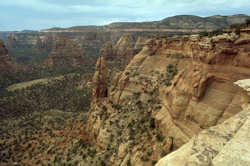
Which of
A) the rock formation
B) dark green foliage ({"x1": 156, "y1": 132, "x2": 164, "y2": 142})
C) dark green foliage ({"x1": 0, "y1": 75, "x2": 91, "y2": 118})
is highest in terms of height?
the rock formation

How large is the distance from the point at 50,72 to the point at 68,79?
82.9 feet

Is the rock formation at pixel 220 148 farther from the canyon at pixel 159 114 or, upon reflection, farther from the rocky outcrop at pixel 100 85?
the rocky outcrop at pixel 100 85

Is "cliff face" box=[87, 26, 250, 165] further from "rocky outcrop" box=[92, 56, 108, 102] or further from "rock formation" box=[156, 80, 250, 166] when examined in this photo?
"rocky outcrop" box=[92, 56, 108, 102]

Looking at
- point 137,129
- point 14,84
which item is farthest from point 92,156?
point 14,84

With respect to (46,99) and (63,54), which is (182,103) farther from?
(63,54)

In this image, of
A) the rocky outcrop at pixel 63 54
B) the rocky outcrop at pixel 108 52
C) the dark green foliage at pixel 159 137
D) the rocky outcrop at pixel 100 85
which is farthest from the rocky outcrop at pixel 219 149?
the rocky outcrop at pixel 63 54

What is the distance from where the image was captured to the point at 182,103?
58.6 ft

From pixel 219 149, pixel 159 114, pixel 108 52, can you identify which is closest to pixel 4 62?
pixel 108 52

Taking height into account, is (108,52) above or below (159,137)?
above

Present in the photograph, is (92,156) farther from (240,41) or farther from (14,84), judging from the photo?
(14,84)

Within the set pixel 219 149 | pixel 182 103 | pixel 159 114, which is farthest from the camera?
pixel 159 114

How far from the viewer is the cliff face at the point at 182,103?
47.6ft

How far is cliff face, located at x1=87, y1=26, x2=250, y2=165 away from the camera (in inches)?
571

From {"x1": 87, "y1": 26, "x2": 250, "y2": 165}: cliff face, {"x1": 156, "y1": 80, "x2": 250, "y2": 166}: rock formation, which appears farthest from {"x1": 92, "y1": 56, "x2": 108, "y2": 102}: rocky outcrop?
{"x1": 156, "y1": 80, "x2": 250, "y2": 166}: rock formation
